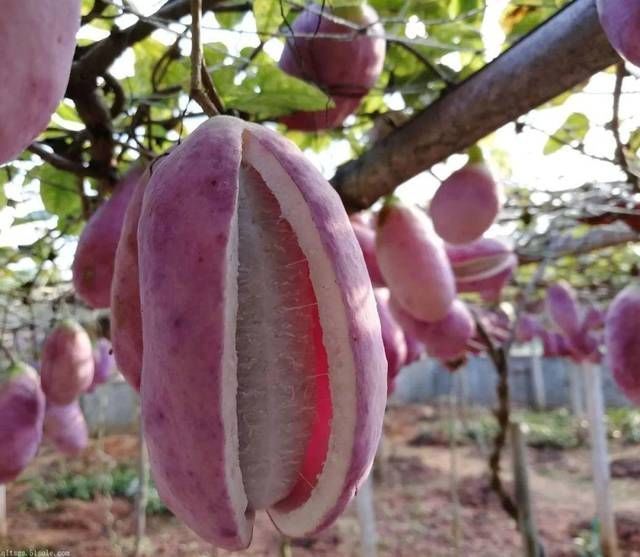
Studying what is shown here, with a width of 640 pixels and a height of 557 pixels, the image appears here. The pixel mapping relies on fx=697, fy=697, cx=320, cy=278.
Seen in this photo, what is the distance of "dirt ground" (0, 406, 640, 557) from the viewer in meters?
3.17

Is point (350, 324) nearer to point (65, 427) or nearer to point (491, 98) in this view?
point (491, 98)

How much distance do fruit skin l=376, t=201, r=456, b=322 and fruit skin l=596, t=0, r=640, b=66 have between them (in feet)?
1.28

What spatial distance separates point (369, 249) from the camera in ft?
2.49

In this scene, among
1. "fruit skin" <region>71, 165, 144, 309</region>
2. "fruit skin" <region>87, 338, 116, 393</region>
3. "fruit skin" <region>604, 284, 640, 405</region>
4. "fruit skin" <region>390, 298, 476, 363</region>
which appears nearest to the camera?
"fruit skin" <region>71, 165, 144, 309</region>

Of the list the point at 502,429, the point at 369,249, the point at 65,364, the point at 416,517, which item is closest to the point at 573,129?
the point at 369,249

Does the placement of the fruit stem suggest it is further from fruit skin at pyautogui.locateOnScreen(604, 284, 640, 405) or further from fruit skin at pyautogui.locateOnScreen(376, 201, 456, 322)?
fruit skin at pyautogui.locateOnScreen(604, 284, 640, 405)

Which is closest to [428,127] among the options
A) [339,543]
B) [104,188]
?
[104,188]

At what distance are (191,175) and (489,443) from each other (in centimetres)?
603

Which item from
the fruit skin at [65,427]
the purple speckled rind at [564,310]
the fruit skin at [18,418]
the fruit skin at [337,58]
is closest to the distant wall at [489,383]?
the purple speckled rind at [564,310]

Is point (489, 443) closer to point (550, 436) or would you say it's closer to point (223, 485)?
point (550, 436)

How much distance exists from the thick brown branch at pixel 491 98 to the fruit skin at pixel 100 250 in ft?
0.86

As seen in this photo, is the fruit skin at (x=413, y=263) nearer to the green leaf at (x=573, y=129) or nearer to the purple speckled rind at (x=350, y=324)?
the green leaf at (x=573, y=129)

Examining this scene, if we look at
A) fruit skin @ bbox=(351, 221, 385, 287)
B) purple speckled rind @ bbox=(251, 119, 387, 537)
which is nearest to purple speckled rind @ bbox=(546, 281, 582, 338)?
fruit skin @ bbox=(351, 221, 385, 287)

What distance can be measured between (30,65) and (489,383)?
9.12 metres
